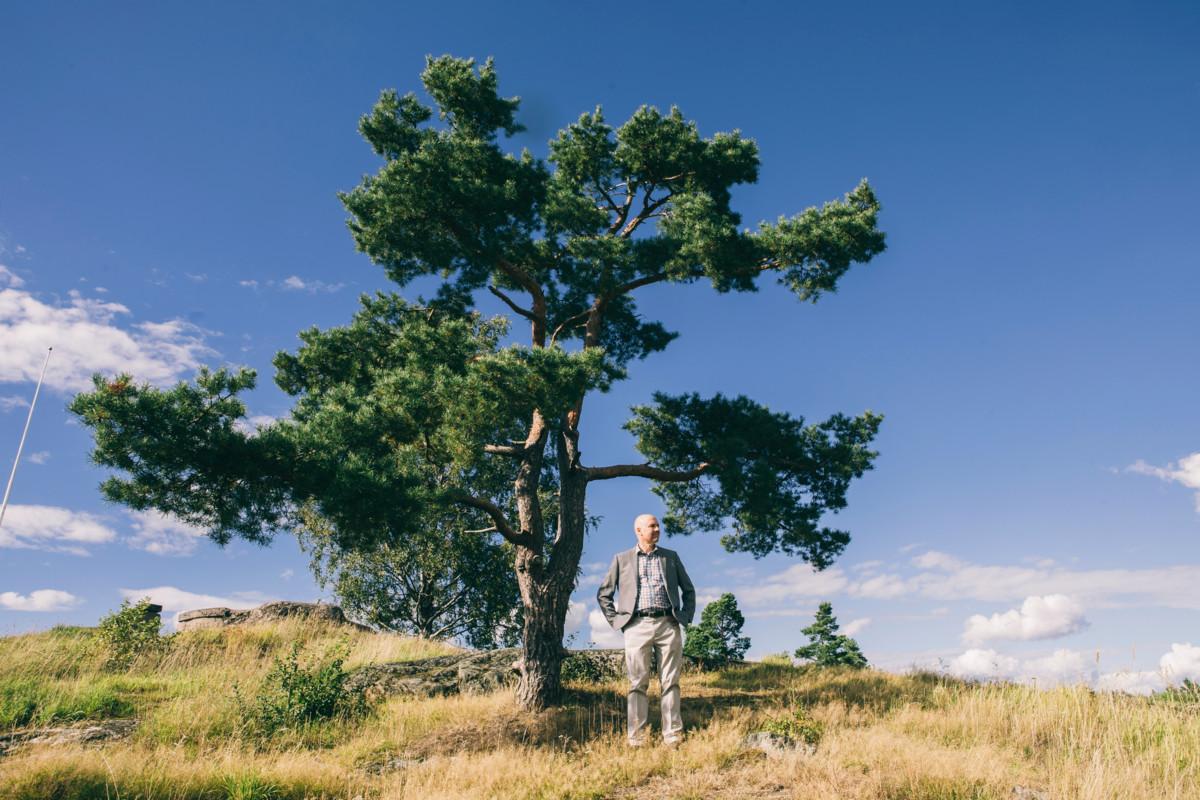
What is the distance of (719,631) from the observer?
22953 mm

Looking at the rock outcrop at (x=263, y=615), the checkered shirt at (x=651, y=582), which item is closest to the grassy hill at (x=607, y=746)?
the checkered shirt at (x=651, y=582)

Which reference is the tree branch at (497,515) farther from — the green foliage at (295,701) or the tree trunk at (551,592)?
the green foliage at (295,701)

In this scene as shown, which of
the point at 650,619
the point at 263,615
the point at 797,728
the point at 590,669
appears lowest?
the point at 797,728

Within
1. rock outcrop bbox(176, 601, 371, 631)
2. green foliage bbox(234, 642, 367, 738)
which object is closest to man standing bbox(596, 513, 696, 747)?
green foliage bbox(234, 642, 367, 738)

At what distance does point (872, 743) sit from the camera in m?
7.27

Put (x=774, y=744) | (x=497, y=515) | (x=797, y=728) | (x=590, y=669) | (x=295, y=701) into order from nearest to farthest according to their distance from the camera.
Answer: (x=774, y=744) → (x=797, y=728) → (x=295, y=701) → (x=497, y=515) → (x=590, y=669)

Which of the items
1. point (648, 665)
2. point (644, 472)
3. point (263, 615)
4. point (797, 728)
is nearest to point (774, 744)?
point (797, 728)

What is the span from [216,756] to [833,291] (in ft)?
36.3

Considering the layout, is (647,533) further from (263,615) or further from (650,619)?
(263,615)

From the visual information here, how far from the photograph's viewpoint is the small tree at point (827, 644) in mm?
25328

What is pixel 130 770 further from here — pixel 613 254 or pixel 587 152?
pixel 587 152

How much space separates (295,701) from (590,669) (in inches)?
215

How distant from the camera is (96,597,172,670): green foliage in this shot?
1395 cm

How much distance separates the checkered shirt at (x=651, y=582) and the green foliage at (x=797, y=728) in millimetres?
1965
